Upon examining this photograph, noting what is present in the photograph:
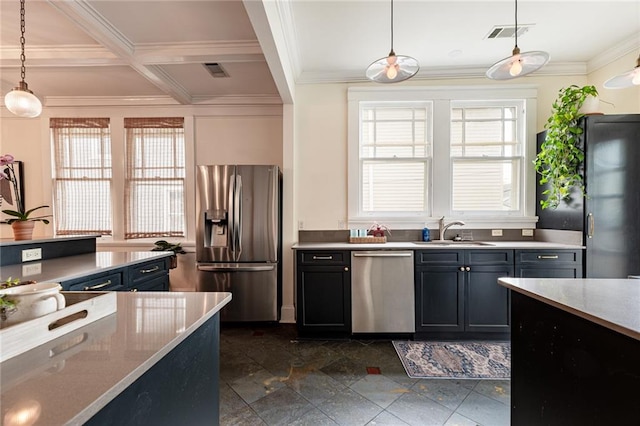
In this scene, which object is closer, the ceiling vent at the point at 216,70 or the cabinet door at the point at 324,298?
the cabinet door at the point at 324,298

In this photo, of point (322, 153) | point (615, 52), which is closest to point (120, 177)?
point (322, 153)

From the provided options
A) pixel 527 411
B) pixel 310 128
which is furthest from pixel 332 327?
pixel 310 128

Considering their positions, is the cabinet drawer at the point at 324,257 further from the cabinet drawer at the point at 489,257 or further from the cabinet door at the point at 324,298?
the cabinet drawer at the point at 489,257

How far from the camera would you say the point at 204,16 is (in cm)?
217

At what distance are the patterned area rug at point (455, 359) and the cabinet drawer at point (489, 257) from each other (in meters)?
0.78

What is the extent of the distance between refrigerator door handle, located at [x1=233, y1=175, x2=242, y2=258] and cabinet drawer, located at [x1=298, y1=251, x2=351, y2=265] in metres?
0.76

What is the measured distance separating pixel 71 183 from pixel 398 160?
4384 millimetres

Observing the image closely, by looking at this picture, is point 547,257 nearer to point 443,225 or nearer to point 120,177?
point 443,225

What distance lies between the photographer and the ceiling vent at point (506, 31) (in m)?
2.49

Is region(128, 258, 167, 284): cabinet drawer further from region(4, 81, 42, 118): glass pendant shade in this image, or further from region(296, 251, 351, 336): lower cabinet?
region(4, 81, 42, 118): glass pendant shade

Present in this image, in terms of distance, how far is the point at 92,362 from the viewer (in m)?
0.67

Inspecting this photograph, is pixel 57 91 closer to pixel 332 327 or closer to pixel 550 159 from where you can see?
pixel 332 327

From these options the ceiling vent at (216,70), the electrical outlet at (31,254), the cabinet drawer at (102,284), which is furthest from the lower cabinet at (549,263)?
the electrical outlet at (31,254)

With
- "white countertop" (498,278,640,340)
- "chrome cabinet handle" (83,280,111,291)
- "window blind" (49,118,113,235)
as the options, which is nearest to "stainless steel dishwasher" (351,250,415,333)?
"white countertop" (498,278,640,340)
